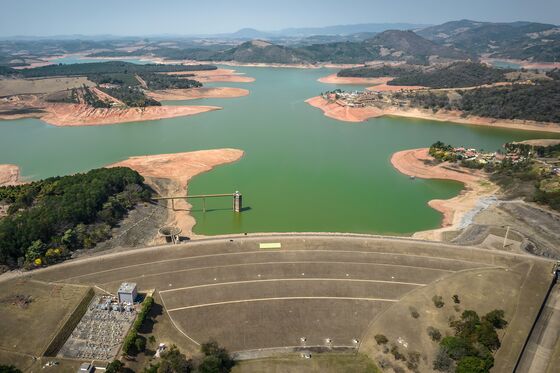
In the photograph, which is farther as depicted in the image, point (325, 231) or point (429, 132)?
point (429, 132)

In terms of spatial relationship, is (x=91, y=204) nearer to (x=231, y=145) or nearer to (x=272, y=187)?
(x=272, y=187)

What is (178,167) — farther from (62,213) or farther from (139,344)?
(139,344)

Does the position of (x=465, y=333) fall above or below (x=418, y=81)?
below

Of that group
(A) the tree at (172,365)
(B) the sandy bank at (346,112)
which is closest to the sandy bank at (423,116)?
(B) the sandy bank at (346,112)

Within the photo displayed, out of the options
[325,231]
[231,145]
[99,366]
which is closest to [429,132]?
[231,145]

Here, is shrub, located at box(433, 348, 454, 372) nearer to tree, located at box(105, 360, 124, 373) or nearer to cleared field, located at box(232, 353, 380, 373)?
cleared field, located at box(232, 353, 380, 373)

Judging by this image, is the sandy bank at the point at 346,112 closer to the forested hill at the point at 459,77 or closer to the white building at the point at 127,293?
the forested hill at the point at 459,77
